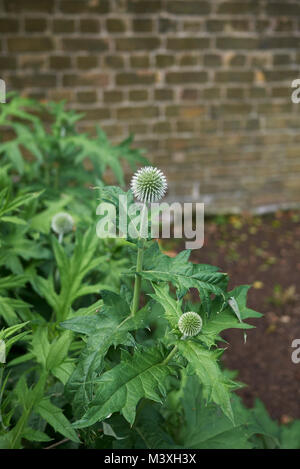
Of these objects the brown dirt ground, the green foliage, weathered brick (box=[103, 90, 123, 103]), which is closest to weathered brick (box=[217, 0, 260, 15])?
weathered brick (box=[103, 90, 123, 103])

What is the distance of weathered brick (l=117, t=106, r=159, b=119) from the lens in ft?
14.1

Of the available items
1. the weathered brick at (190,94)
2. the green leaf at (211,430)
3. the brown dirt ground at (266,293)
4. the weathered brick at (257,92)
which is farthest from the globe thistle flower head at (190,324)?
the weathered brick at (257,92)

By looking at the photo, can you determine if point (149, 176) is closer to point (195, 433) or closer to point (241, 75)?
point (195, 433)

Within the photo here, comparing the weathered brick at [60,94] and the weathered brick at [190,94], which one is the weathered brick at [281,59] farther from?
the weathered brick at [60,94]

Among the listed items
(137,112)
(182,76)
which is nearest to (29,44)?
(137,112)

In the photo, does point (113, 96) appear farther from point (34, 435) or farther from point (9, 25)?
point (34, 435)

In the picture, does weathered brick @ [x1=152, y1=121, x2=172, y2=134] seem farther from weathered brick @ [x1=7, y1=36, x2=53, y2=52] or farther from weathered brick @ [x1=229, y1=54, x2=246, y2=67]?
weathered brick @ [x1=7, y1=36, x2=53, y2=52]

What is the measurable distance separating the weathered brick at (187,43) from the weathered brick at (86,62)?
62cm

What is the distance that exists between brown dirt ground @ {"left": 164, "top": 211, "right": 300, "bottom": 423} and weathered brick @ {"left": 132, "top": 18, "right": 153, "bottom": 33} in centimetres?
187

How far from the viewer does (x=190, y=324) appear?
3.69 ft

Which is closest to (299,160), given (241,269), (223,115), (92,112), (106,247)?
(223,115)

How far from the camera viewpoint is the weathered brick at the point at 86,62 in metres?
4.02

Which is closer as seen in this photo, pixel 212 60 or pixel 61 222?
pixel 61 222

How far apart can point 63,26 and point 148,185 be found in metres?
3.10
